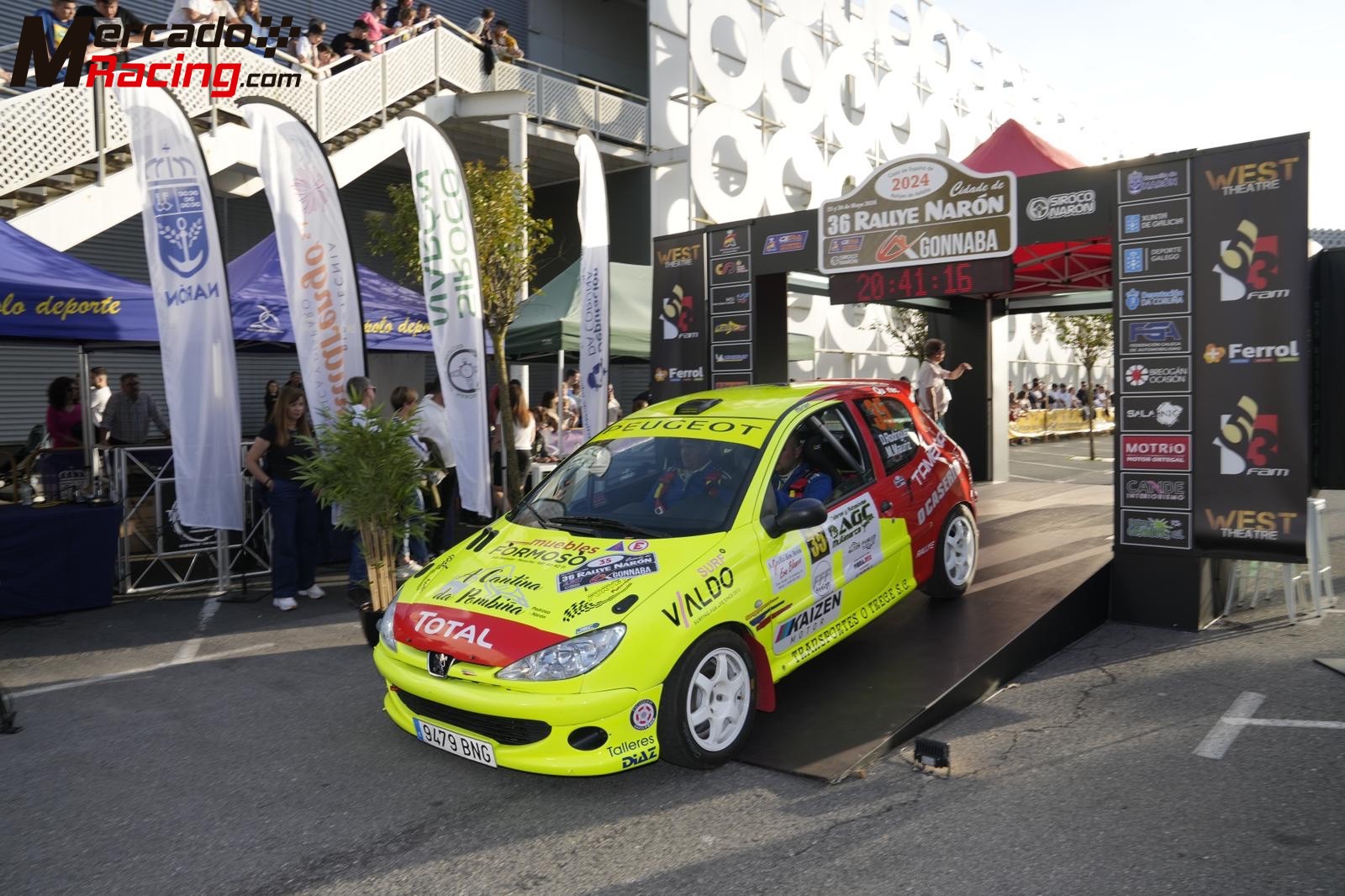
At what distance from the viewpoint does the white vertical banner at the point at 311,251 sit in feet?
27.2

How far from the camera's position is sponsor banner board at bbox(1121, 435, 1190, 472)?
21.7 ft

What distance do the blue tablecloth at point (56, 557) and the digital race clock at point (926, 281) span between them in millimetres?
6669

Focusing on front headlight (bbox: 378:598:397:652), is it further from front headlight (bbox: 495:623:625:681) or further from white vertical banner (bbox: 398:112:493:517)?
white vertical banner (bbox: 398:112:493:517)

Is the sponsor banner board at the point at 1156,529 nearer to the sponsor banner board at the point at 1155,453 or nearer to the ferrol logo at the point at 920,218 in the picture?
the sponsor banner board at the point at 1155,453

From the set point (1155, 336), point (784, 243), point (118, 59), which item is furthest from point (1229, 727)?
point (118, 59)

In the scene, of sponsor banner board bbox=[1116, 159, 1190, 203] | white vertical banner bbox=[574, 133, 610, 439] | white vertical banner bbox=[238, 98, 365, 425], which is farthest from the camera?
white vertical banner bbox=[574, 133, 610, 439]

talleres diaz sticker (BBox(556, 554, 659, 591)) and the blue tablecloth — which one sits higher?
talleres diaz sticker (BBox(556, 554, 659, 591))

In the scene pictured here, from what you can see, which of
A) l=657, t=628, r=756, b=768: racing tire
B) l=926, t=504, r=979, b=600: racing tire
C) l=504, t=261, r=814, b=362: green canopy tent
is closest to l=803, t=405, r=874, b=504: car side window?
l=926, t=504, r=979, b=600: racing tire

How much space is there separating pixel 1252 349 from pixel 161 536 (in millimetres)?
9302

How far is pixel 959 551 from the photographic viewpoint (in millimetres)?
6809

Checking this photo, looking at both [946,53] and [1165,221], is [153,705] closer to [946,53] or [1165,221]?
[1165,221]

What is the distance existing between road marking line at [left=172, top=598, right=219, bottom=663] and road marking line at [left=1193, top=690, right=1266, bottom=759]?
6252mm

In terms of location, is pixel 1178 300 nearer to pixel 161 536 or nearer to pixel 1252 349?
pixel 1252 349

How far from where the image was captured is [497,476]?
39.6 feet
